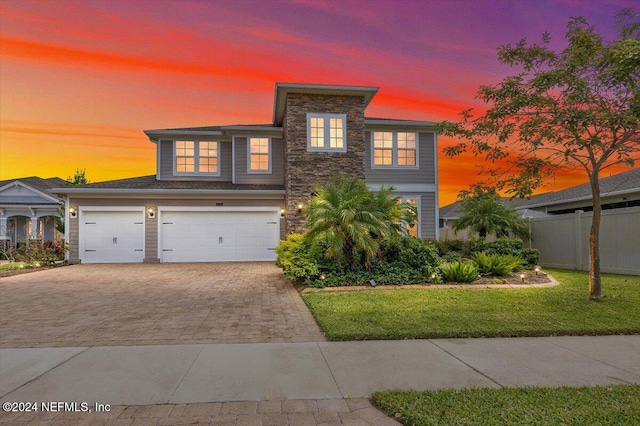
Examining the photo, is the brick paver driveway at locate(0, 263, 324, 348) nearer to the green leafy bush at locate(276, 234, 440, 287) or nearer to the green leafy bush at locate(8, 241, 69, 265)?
the green leafy bush at locate(276, 234, 440, 287)

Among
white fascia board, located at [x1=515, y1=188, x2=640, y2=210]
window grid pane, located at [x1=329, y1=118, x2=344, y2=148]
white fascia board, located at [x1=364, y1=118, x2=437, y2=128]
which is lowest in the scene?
white fascia board, located at [x1=515, y1=188, x2=640, y2=210]

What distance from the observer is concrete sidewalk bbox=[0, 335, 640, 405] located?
11.7 ft

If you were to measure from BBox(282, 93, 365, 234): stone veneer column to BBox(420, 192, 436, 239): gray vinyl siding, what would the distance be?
4058mm

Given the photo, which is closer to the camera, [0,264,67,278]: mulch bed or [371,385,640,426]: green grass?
[371,385,640,426]: green grass

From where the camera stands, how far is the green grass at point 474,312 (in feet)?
18.0

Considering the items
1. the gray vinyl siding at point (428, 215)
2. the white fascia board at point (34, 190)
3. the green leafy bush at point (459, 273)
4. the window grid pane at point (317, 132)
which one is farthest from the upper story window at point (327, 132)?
the white fascia board at point (34, 190)

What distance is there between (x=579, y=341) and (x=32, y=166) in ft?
97.1

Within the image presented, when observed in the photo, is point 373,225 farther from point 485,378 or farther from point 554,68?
point 485,378

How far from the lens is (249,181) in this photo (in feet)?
59.2

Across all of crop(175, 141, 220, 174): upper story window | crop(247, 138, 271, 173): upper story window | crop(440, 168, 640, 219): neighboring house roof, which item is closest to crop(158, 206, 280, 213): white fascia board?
crop(247, 138, 271, 173): upper story window

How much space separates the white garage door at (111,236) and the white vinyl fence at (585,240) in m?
16.6

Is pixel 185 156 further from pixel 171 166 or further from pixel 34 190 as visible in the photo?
pixel 34 190

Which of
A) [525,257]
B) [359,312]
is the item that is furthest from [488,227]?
[359,312]

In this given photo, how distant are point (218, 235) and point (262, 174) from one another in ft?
11.6
